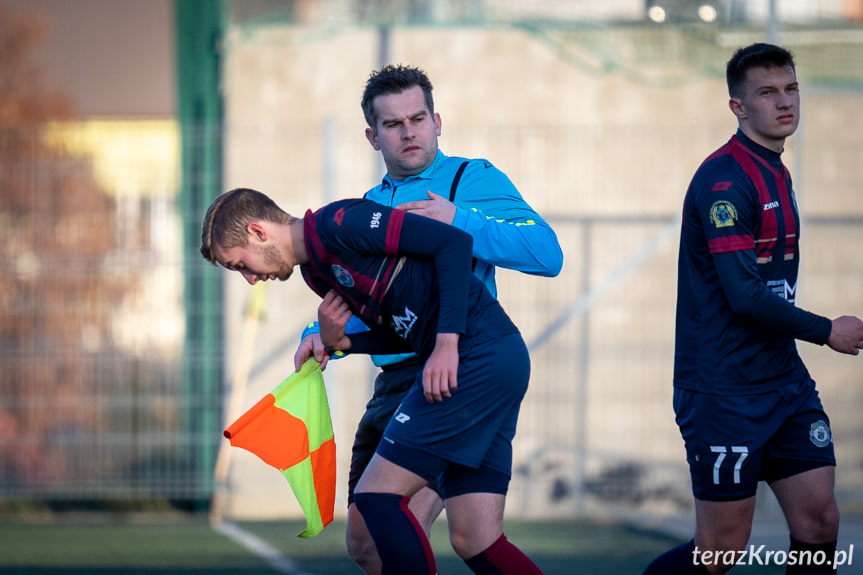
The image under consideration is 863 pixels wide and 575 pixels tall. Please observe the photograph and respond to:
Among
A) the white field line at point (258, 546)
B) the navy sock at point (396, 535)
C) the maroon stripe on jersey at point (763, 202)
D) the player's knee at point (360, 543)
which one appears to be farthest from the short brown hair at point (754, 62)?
the white field line at point (258, 546)

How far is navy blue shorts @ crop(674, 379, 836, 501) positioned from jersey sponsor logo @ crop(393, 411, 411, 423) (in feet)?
3.36

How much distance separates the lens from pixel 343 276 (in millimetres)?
3334

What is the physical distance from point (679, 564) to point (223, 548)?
4268mm

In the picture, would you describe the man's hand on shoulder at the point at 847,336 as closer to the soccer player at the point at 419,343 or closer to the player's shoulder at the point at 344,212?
the soccer player at the point at 419,343

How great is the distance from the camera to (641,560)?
6.65 meters

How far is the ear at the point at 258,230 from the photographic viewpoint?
10.9ft

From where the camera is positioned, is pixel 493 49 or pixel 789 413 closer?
pixel 789 413

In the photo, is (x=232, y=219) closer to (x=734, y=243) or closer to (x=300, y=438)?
(x=300, y=438)

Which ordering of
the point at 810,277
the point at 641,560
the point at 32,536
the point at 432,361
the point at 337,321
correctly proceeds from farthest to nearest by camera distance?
the point at 810,277 < the point at 32,536 < the point at 641,560 < the point at 337,321 < the point at 432,361

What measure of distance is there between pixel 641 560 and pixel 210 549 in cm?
280

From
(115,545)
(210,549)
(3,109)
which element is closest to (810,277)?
(210,549)

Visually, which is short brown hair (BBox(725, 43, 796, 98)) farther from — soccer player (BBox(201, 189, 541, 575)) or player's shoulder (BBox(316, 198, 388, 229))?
player's shoulder (BBox(316, 198, 388, 229))

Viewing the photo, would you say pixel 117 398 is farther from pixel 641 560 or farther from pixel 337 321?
pixel 337 321

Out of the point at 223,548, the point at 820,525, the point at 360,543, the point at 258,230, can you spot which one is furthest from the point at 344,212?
the point at 223,548
